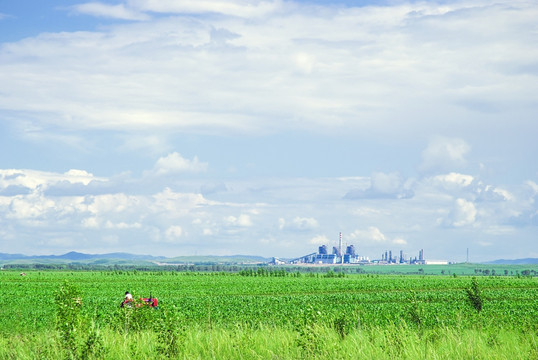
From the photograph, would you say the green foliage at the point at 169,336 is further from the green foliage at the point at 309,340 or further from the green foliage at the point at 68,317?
the green foliage at the point at 309,340

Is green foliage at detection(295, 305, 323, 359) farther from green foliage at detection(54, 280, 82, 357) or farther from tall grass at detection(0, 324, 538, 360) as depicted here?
green foliage at detection(54, 280, 82, 357)

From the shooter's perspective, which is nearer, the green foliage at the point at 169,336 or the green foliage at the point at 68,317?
the green foliage at the point at 68,317

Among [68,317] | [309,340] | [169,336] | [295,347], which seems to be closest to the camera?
[309,340]

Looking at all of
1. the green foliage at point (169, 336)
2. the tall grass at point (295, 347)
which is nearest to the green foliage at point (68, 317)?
the tall grass at point (295, 347)

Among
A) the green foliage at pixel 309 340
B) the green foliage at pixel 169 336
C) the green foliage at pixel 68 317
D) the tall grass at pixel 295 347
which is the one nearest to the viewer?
the green foliage at pixel 309 340

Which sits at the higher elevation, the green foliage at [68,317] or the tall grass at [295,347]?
the green foliage at [68,317]

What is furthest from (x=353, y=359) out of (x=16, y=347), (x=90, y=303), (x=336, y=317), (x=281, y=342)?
(x=90, y=303)

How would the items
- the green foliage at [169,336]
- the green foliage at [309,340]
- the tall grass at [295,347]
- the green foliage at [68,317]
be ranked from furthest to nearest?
the green foliage at [169,336] < the green foliage at [68,317] < the tall grass at [295,347] < the green foliage at [309,340]

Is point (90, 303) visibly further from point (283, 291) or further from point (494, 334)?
point (494, 334)

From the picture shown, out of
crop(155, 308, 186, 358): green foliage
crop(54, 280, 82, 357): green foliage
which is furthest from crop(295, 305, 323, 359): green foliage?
crop(54, 280, 82, 357): green foliage

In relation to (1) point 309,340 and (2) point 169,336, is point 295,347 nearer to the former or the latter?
(1) point 309,340

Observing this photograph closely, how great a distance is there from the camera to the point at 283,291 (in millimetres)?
73625

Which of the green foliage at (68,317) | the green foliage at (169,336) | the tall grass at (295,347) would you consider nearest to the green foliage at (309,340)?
the tall grass at (295,347)

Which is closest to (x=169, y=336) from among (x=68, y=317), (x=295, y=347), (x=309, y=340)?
(x=68, y=317)
